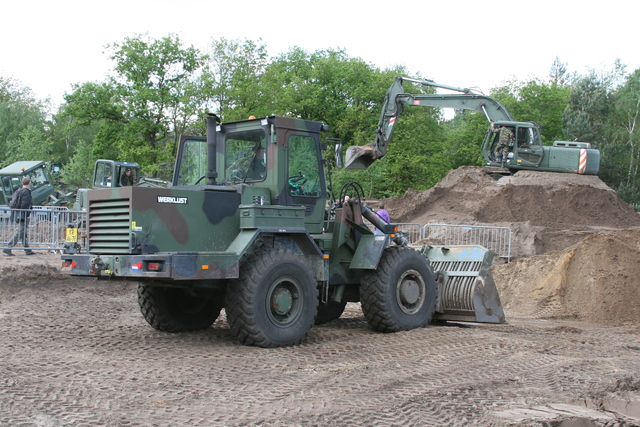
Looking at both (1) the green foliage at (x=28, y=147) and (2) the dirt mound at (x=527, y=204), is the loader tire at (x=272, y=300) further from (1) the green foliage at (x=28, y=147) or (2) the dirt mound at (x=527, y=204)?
(1) the green foliage at (x=28, y=147)

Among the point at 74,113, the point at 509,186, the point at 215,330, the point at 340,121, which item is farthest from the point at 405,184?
the point at 215,330

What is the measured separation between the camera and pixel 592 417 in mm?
4305

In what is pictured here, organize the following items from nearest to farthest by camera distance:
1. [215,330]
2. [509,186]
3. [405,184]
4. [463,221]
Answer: [215,330]
[463,221]
[509,186]
[405,184]

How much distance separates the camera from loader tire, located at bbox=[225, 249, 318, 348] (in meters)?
6.69

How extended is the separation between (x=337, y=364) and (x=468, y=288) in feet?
11.1

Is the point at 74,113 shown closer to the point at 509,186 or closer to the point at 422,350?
the point at 509,186

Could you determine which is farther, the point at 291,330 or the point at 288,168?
the point at 288,168

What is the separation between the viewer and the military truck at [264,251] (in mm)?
6625

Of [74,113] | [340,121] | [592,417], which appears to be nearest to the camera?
[592,417]

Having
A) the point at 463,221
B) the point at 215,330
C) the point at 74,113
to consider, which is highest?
the point at 74,113

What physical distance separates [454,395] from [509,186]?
16428 millimetres

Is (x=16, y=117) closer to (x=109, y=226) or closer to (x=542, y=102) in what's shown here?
(x=542, y=102)

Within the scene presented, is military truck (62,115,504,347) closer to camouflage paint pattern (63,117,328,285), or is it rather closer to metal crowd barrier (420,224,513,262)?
camouflage paint pattern (63,117,328,285)

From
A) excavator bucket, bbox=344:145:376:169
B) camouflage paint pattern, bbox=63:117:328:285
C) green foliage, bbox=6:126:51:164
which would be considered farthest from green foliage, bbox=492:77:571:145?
camouflage paint pattern, bbox=63:117:328:285
